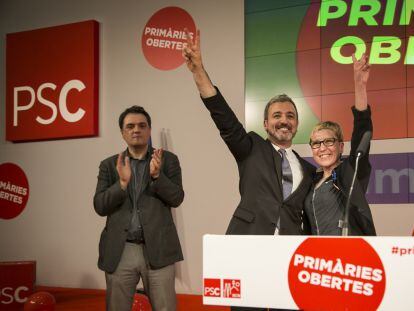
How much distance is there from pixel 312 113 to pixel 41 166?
2.78 m

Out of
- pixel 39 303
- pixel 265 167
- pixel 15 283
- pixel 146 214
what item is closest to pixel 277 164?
pixel 265 167

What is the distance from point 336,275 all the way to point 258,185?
2.93 ft

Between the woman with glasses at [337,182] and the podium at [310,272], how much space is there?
618 millimetres

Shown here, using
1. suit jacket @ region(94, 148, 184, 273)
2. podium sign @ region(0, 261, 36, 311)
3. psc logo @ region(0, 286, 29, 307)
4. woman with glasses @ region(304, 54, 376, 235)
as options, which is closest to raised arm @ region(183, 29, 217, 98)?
woman with glasses @ region(304, 54, 376, 235)

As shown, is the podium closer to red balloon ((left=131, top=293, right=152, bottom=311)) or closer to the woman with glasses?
the woman with glasses

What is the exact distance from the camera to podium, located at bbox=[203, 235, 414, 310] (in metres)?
1.20

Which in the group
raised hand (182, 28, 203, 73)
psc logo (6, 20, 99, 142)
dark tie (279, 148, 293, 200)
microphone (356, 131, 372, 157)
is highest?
psc logo (6, 20, 99, 142)

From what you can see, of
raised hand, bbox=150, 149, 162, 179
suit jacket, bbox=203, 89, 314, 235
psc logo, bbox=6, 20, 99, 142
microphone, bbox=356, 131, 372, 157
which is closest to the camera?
microphone, bbox=356, 131, 372, 157

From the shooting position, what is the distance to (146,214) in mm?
2705

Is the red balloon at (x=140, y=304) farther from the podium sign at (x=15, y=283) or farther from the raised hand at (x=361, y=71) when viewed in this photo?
the raised hand at (x=361, y=71)

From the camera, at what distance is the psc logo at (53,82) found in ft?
16.0

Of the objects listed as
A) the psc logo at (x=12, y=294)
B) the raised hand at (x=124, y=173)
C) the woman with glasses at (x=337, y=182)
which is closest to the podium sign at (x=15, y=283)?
the psc logo at (x=12, y=294)

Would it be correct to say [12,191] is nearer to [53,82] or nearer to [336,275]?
[53,82]

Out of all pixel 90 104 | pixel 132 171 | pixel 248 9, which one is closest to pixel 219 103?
pixel 132 171
